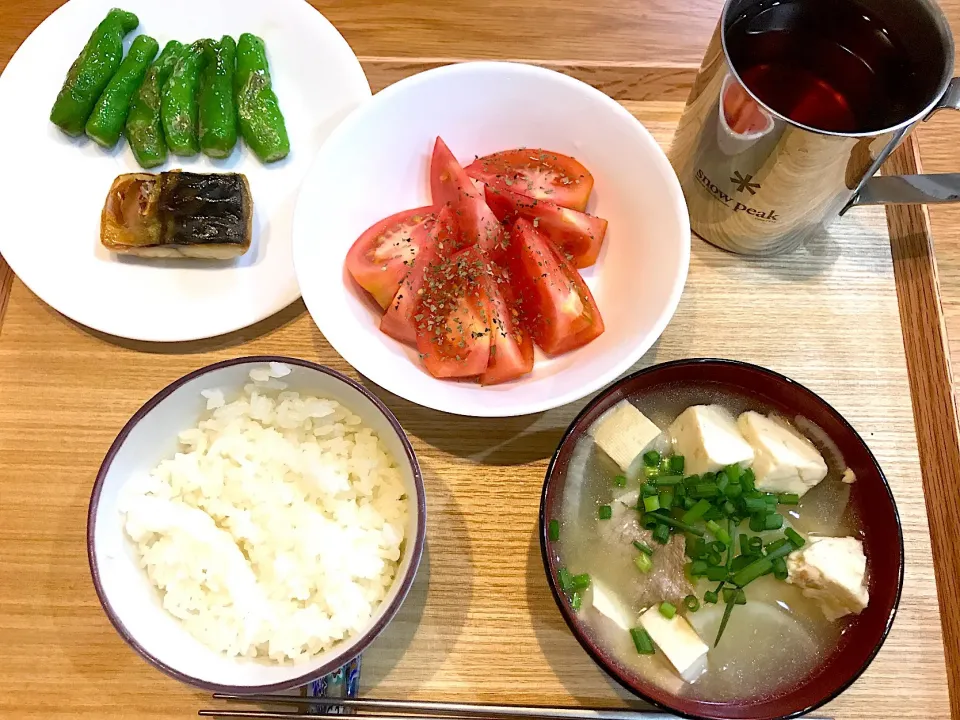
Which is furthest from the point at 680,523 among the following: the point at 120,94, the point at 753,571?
the point at 120,94

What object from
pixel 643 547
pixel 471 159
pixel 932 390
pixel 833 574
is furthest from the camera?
pixel 471 159

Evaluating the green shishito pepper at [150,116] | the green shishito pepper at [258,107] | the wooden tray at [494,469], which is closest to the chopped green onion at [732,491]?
the wooden tray at [494,469]

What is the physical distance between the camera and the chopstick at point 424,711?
1318mm

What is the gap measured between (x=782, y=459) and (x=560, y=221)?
652mm

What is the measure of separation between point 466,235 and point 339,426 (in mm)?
485

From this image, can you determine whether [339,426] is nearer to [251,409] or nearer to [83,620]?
[251,409]

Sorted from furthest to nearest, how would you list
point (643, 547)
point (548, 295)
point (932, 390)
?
point (932, 390)
point (548, 295)
point (643, 547)

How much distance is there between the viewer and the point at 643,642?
1287mm

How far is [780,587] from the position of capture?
134cm

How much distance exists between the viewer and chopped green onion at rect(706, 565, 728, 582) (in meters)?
1.29

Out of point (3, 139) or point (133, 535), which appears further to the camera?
point (3, 139)

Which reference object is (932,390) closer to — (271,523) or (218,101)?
(271,523)

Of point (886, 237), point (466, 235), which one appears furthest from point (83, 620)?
point (886, 237)

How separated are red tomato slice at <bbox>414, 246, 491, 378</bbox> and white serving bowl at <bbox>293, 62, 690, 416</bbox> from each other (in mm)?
45
